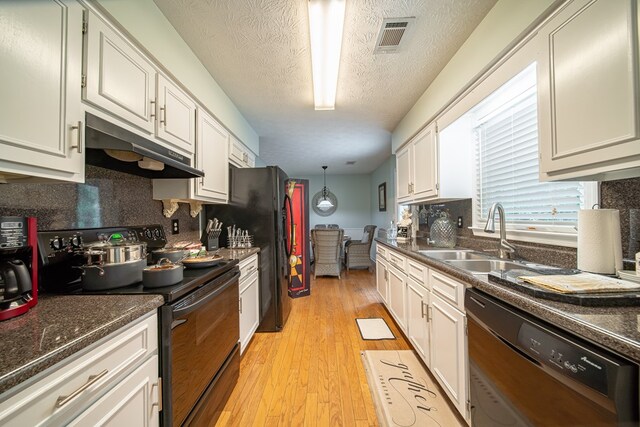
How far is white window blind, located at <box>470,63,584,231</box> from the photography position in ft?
4.81

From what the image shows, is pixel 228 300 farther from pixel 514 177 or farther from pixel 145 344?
pixel 514 177

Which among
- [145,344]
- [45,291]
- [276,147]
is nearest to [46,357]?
[145,344]

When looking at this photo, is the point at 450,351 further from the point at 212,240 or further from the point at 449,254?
the point at 212,240

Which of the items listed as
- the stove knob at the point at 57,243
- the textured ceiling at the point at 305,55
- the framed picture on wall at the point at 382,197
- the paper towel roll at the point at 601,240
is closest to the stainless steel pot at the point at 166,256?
the stove knob at the point at 57,243

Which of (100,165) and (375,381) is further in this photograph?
(375,381)

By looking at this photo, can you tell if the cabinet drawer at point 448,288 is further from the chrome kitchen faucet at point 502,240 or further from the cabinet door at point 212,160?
the cabinet door at point 212,160

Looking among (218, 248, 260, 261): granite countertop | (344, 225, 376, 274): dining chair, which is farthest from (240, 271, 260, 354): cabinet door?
(344, 225, 376, 274): dining chair

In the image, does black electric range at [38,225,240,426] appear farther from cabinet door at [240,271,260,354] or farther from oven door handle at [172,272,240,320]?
cabinet door at [240,271,260,354]

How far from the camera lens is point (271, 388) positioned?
174 cm

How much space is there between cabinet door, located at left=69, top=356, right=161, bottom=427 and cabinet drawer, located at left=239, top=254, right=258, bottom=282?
1.07m

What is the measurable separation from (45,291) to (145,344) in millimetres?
572

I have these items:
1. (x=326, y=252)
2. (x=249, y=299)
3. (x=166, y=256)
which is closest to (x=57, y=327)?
(x=166, y=256)

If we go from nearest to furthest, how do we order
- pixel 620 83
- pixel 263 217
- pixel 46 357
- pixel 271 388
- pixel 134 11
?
pixel 46 357 → pixel 620 83 → pixel 134 11 → pixel 271 388 → pixel 263 217

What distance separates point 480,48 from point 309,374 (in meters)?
2.62
